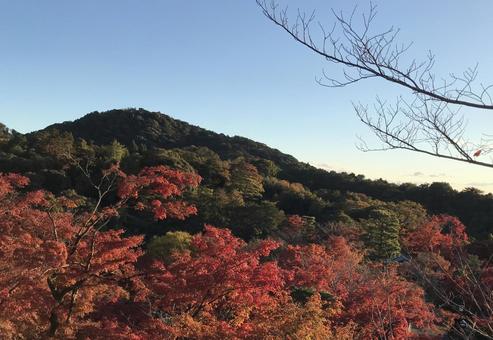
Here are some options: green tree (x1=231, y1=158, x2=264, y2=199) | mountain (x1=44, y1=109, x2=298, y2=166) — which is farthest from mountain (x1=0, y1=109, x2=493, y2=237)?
mountain (x1=44, y1=109, x2=298, y2=166)

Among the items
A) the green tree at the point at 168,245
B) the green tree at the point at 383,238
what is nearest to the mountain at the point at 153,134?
the green tree at the point at 383,238

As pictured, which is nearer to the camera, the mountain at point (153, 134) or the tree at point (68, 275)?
the tree at point (68, 275)

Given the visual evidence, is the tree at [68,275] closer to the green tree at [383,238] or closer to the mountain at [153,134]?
the green tree at [383,238]

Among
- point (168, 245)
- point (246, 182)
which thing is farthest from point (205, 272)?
point (246, 182)

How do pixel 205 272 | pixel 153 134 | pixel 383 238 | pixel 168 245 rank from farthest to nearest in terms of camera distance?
pixel 153 134 < pixel 383 238 < pixel 168 245 < pixel 205 272

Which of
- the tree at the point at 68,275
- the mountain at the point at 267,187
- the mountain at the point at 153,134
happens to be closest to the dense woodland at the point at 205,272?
the tree at the point at 68,275

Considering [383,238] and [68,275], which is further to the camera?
[383,238]

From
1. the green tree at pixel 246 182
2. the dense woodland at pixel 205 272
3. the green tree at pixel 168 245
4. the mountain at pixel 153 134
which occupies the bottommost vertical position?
the green tree at pixel 168 245

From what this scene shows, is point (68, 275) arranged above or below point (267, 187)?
below

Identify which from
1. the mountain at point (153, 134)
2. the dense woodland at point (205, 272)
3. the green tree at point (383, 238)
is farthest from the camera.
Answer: the mountain at point (153, 134)

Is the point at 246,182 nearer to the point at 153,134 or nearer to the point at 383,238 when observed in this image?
the point at 383,238

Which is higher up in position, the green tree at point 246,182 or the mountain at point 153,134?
the mountain at point 153,134

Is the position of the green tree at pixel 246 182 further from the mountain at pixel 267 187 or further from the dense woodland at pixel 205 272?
the dense woodland at pixel 205 272

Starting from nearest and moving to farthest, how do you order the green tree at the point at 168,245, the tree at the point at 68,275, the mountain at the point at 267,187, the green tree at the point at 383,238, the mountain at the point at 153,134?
the tree at the point at 68,275 → the green tree at the point at 168,245 → the green tree at the point at 383,238 → the mountain at the point at 267,187 → the mountain at the point at 153,134
